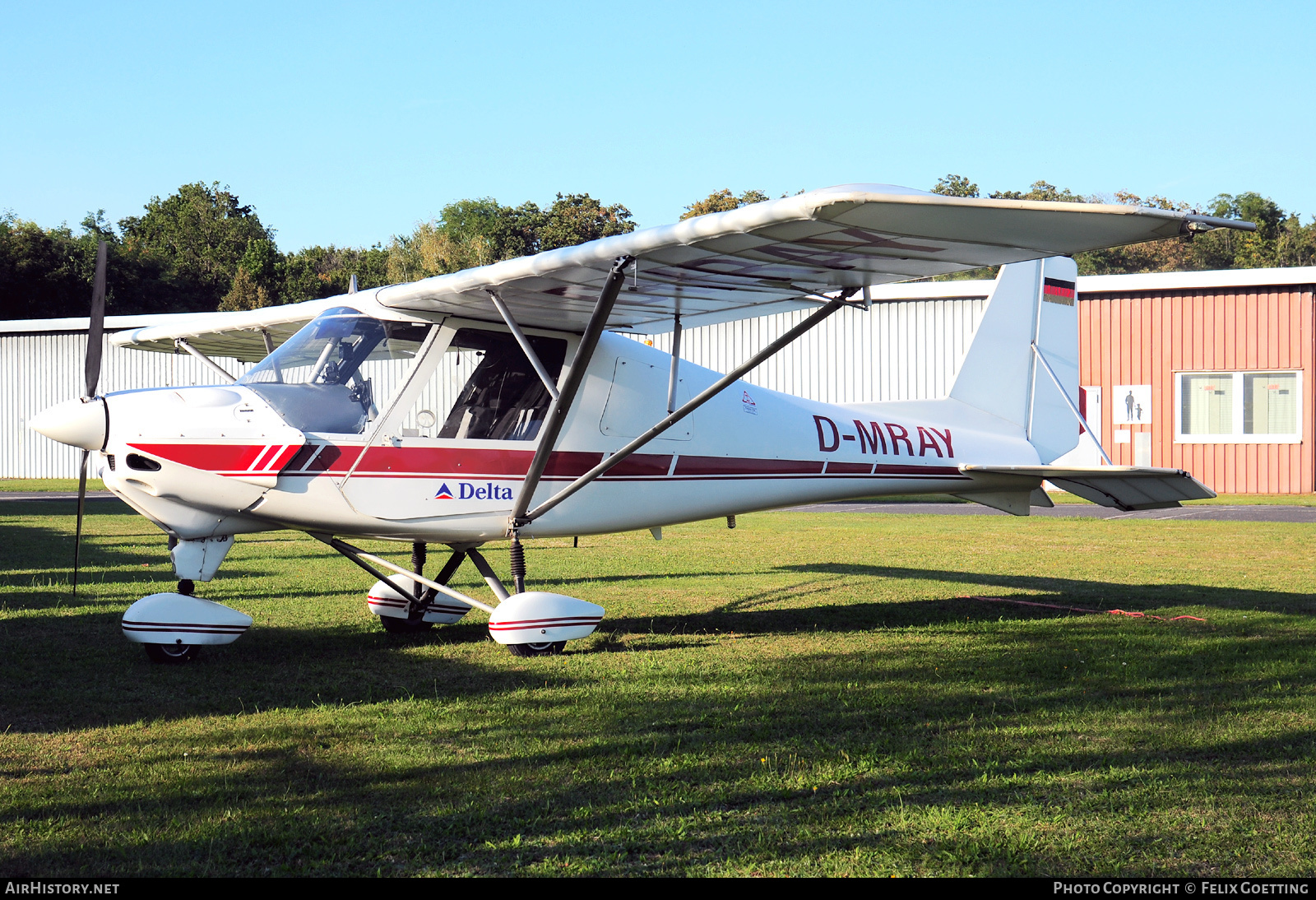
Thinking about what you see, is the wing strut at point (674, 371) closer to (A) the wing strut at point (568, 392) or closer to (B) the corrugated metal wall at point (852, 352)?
(A) the wing strut at point (568, 392)

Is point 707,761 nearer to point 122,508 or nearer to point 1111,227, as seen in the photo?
point 1111,227

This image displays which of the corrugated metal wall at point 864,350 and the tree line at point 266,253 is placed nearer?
the corrugated metal wall at point 864,350

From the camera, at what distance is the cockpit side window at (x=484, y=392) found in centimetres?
713

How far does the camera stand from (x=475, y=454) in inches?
285

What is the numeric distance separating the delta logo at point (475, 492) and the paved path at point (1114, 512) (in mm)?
10893

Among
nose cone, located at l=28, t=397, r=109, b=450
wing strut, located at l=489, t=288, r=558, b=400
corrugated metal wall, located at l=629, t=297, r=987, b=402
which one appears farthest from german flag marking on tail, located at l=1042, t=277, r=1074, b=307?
corrugated metal wall, located at l=629, t=297, r=987, b=402

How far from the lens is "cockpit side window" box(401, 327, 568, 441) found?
281 inches

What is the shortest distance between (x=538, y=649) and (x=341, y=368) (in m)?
2.31

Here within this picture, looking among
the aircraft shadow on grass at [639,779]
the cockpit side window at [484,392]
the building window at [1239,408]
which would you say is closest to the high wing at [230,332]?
the cockpit side window at [484,392]

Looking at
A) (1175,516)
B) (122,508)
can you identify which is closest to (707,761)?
(1175,516)

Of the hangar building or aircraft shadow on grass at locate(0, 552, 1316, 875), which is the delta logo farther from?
the hangar building

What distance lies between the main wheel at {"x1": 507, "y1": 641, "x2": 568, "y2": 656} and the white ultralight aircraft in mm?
24

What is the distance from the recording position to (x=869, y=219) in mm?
5066

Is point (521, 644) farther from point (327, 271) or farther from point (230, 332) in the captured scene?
point (327, 271)
